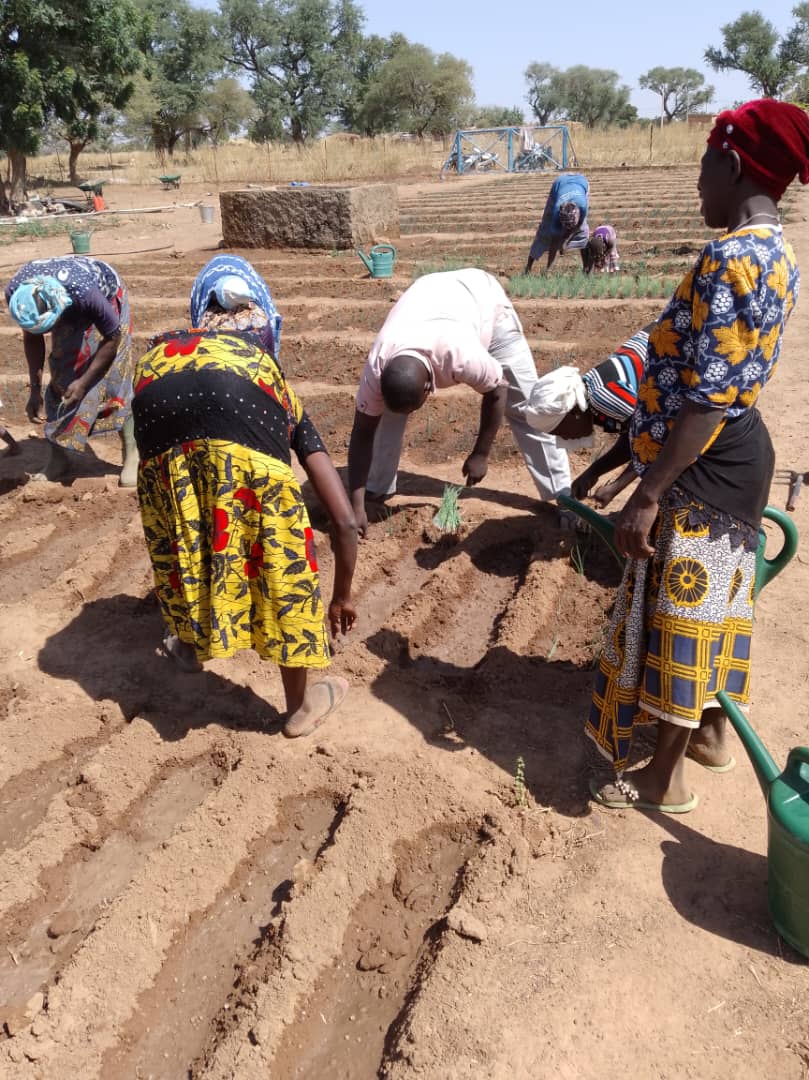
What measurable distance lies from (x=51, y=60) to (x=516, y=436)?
70.5ft

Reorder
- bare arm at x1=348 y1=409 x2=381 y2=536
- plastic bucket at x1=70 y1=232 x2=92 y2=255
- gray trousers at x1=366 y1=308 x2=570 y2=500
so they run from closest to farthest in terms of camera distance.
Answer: bare arm at x1=348 y1=409 x2=381 y2=536, gray trousers at x1=366 y1=308 x2=570 y2=500, plastic bucket at x1=70 y1=232 x2=92 y2=255

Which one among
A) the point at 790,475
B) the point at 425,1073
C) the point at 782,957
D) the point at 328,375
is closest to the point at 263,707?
the point at 425,1073

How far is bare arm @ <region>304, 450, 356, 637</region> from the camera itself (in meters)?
2.37

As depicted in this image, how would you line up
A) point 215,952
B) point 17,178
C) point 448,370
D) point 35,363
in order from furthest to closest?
point 17,178 < point 35,363 < point 448,370 < point 215,952

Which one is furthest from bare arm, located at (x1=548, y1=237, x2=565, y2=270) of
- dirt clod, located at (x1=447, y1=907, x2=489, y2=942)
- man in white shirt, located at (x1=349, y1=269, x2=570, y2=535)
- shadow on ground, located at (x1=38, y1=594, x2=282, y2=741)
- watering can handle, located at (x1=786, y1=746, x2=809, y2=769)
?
dirt clod, located at (x1=447, y1=907, x2=489, y2=942)

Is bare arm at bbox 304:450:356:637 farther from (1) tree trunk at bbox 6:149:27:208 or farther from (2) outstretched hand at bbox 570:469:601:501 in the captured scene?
(1) tree trunk at bbox 6:149:27:208

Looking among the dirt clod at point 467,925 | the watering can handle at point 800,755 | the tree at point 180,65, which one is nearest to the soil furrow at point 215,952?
the dirt clod at point 467,925

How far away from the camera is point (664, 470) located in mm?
1860

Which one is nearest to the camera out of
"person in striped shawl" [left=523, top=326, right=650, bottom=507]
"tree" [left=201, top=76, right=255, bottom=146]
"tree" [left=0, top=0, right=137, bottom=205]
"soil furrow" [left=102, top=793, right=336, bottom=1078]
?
"soil furrow" [left=102, top=793, right=336, bottom=1078]

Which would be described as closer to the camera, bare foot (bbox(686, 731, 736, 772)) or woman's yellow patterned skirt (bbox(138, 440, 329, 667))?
woman's yellow patterned skirt (bbox(138, 440, 329, 667))

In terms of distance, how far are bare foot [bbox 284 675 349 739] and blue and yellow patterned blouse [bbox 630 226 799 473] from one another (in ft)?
5.17

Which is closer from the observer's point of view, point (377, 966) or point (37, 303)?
point (377, 966)

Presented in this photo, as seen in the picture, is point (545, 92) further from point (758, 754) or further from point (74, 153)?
point (758, 754)

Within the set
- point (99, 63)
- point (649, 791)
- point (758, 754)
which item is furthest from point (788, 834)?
point (99, 63)
